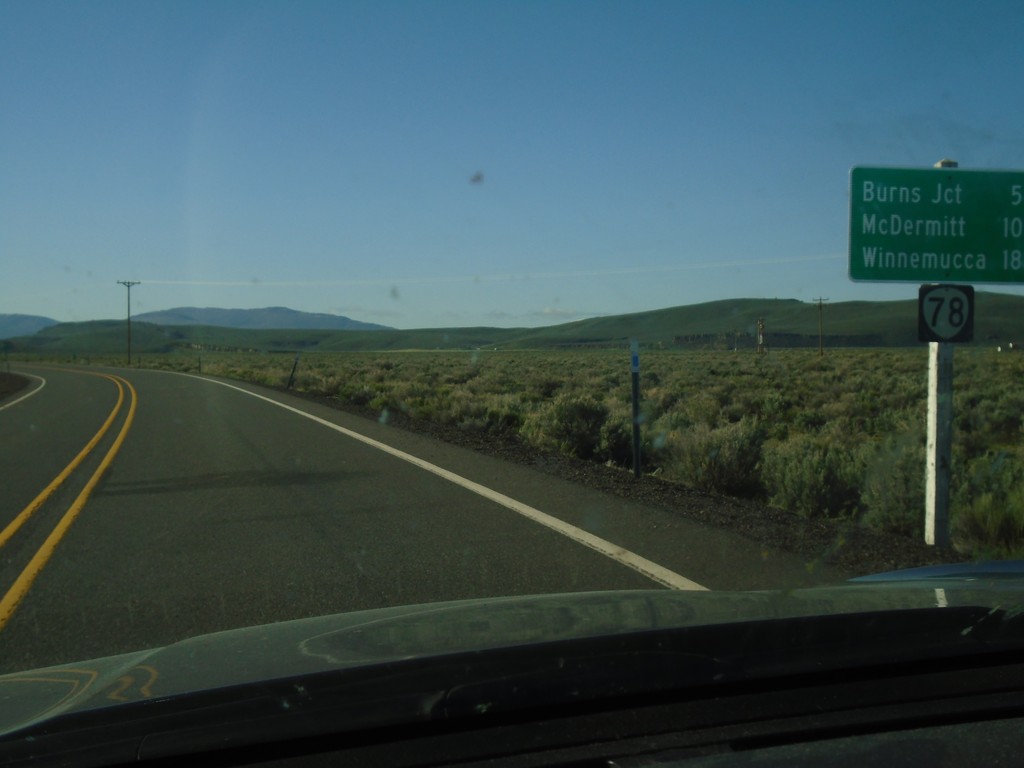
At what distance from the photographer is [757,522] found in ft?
30.5

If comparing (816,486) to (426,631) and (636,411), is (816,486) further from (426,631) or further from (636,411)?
(426,631)

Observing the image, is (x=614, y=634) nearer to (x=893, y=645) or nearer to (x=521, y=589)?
(x=893, y=645)

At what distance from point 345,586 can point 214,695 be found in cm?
398

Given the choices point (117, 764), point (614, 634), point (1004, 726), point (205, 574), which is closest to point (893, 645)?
point (1004, 726)

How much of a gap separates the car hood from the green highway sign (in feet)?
13.7

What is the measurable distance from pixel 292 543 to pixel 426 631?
492 cm

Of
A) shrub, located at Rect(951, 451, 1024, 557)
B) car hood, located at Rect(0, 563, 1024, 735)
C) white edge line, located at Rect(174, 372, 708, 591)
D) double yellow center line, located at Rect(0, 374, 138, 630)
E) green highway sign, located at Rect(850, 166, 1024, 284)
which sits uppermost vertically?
green highway sign, located at Rect(850, 166, 1024, 284)

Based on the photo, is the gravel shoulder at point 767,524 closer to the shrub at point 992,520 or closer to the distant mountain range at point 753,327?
the shrub at point 992,520

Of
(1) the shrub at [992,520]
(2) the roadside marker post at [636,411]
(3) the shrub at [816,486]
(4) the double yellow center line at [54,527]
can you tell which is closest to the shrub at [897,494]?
(3) the shrub at [816,486]

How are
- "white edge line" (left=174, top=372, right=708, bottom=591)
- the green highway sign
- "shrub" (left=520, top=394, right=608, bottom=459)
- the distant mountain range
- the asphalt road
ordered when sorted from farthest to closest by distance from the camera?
the distant mountain range, "shrub" (left=520, top=394, right=608, bottom=459), the green highway sign, "white edge line" (left=174, top=372, right=708, bottom=591), the asphalt road

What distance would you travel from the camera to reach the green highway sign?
327 inches

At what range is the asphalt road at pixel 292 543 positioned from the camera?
643cm

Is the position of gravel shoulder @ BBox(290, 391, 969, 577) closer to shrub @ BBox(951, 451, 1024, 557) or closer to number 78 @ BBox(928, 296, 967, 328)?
shrub @ BBox(951, 451, 1024, 557)

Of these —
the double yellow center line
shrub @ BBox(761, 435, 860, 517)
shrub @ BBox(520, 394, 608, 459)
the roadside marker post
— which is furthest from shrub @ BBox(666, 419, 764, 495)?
the double yellow center line
